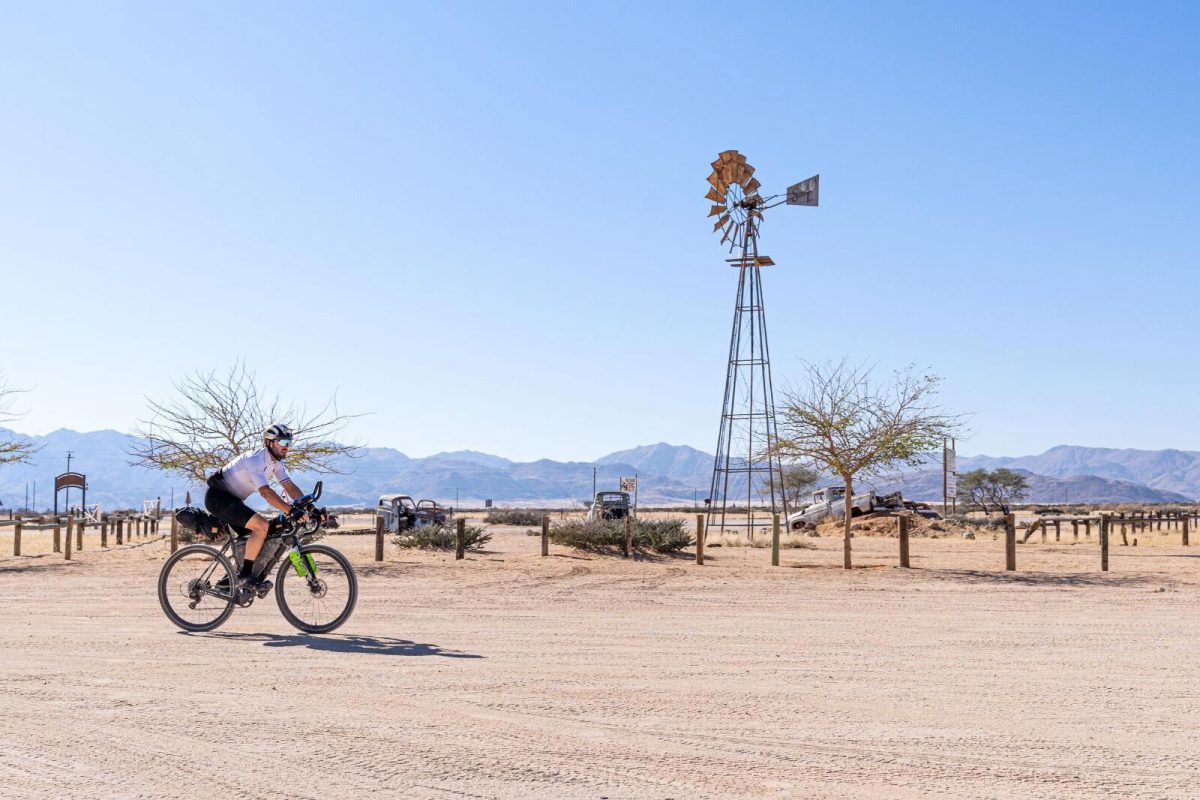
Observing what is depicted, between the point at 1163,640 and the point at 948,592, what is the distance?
5.40 metres

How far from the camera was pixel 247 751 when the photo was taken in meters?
5.74

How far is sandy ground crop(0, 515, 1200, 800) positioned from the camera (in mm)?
5344

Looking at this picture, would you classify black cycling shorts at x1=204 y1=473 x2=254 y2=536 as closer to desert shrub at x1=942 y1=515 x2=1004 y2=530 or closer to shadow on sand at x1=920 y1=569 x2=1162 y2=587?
shadow on sand at x1=920 y1=569 x2=1162 y2=587

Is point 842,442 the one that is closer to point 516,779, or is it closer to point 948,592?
point 948,592

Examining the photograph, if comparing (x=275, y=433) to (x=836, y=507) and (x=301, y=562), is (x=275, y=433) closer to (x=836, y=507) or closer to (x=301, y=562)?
(x=301, y=562)

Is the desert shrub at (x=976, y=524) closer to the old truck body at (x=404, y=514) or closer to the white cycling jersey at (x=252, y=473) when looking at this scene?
the old truck body at (x=404, y=514)

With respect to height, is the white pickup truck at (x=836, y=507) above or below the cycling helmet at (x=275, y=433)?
below

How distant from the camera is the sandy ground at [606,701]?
5344mm

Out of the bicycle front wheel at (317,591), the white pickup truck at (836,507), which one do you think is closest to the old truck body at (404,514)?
the white pickup truck at (836,507)

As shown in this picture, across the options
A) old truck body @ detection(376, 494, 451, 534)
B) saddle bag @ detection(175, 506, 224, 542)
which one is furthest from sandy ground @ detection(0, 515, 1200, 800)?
old truck body @ detection(376, 494, 451, 534)

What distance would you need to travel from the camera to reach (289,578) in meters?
9.99

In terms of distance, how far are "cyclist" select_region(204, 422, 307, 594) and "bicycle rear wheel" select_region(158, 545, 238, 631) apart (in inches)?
14.2

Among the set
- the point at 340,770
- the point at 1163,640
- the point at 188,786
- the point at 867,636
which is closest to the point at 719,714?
the point at 340,770

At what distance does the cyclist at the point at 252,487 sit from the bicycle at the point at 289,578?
0.45ft
